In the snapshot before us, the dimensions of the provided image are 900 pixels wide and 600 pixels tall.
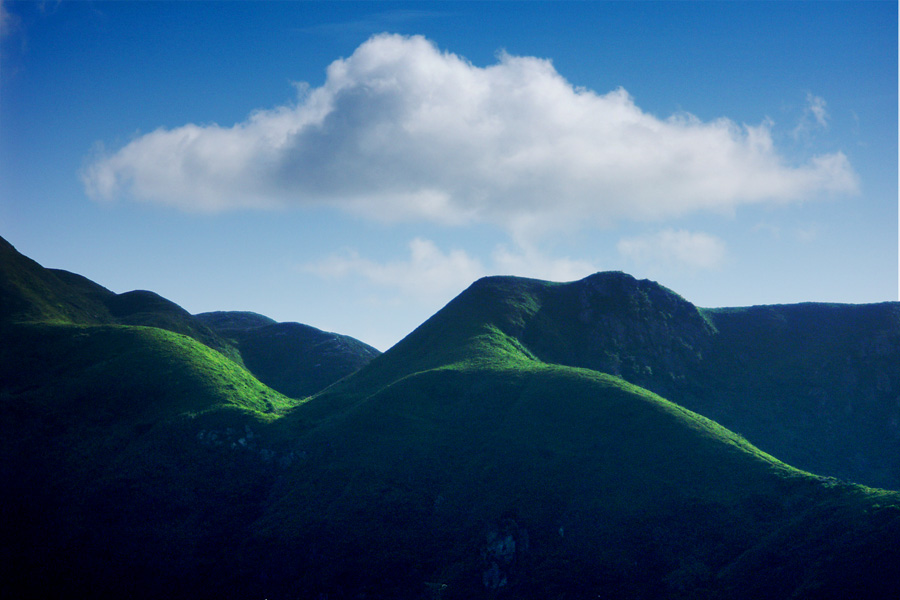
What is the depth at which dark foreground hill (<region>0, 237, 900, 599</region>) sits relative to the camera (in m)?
73.7

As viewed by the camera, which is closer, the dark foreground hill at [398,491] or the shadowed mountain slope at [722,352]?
the dark foreground hill at [398,491]

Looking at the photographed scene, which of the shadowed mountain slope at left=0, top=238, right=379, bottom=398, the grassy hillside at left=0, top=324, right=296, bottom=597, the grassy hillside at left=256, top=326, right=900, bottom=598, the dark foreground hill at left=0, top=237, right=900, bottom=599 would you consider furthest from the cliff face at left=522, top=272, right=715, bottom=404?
the grassy hillside at left=0, top=324, right=296, bottom=597

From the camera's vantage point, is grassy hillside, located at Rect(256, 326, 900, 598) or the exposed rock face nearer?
grassy hillside, located at Rect(256, 326, 900, 598)

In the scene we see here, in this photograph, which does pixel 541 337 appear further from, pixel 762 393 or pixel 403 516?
pixel 403 516

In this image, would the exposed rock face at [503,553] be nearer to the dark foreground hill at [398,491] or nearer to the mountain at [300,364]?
the dark foreground hill at [398,491]

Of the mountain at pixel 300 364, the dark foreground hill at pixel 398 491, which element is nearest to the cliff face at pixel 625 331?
the dark foreground hill at pixel 398 491

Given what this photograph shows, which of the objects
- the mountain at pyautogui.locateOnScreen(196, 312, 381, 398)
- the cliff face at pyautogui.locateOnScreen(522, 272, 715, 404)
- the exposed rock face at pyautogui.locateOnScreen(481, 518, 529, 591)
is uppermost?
the cliff face at pyautogui.locateOnScreen(522, 272, 715, 404)

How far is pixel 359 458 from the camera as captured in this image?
98.8 metres

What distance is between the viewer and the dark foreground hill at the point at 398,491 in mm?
73688

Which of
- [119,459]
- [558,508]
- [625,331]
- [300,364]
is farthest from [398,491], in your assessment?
[300,364]

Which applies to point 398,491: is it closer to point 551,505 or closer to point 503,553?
point 503,553

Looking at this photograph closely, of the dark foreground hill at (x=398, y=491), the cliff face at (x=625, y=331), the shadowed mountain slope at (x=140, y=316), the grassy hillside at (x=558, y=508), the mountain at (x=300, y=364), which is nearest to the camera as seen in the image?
the grassy hillside at (x=558, y=508)

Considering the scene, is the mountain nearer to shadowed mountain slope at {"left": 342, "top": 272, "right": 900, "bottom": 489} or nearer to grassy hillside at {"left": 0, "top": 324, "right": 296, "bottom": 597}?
shadowed mountain slope at {"left": 342, "top": 272, "right": 900, "bottom": 489}

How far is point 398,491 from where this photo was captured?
9150cm
